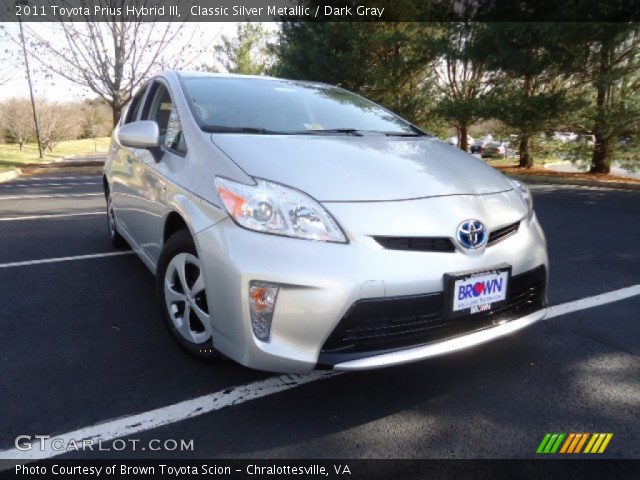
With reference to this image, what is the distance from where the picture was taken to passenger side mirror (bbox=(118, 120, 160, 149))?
2.56m

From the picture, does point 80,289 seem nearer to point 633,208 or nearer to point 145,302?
point 145,302

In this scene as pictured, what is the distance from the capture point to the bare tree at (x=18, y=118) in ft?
98.9

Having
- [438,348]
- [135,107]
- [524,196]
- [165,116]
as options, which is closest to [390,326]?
[438,348]

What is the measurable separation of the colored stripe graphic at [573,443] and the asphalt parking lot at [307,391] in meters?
0.03

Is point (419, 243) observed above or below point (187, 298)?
above

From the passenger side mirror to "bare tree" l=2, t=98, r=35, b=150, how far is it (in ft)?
109

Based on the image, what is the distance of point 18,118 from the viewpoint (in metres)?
30.1

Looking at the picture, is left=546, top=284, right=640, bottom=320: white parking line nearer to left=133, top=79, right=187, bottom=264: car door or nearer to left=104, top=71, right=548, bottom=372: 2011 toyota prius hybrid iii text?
left=104, top=71, right=548, bottom=372: 2011 toyota prius hybrid iii text

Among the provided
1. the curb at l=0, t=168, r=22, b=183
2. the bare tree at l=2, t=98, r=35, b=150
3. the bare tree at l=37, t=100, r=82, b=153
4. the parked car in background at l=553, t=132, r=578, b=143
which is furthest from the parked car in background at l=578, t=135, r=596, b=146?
the bare tree at l=2, t=98, r=35, b=150

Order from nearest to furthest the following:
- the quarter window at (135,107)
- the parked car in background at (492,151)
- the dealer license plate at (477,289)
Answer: the dealer license plate at (477,289)
the quarter window at (135,107)
the parked car in background at (492,151)

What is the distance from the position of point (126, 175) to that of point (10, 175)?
44.7ft

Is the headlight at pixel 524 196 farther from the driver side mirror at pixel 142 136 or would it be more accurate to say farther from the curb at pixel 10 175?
the curb at pixel 10 175

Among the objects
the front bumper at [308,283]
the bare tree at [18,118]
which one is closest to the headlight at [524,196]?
the front bumper at [308,283]

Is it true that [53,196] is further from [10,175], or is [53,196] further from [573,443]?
[573,443]
